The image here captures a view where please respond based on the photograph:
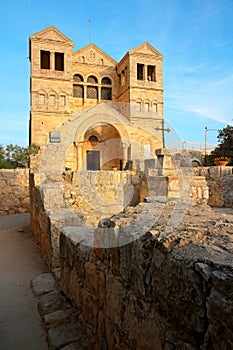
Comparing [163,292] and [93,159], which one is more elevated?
[93,159]

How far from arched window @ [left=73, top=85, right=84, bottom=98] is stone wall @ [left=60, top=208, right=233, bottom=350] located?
19696 mm

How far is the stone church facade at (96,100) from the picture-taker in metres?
17.5

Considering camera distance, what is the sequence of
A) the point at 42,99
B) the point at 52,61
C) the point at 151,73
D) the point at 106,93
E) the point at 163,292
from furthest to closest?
the point at 151,73, the point at 106,93, the point at 52,61, the point at 42,99, the point at 163,292

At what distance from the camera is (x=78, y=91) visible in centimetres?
2045

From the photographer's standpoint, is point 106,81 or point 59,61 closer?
point 59,61

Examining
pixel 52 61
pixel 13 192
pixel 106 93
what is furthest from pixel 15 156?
pixel 106 93

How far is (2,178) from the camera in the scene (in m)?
10.7

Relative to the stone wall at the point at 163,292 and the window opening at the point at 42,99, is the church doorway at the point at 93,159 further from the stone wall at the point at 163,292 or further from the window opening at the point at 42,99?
the stone wall at the point at 163,292

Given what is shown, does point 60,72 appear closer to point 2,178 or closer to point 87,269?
point 2,178

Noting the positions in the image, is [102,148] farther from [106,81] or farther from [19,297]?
[19,297]

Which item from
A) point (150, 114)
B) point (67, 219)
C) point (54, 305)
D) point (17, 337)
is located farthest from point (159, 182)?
point (150, 114)

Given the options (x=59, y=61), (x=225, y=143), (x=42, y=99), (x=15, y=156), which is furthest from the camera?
(x=59, y=61)

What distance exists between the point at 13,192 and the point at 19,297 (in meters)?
8.16

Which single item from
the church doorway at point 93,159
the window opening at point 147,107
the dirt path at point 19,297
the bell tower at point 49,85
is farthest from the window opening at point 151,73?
the dirt path at point 19,297
